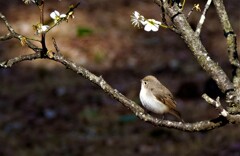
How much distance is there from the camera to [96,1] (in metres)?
26.5

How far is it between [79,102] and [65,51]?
469cm

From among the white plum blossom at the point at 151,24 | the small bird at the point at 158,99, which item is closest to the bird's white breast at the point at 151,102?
the small bird at the point at 158,99

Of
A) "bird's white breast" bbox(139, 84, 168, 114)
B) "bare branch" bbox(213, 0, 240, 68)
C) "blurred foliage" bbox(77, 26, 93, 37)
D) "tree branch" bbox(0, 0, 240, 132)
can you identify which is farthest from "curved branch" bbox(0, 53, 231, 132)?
"blurred foliage" bbox(77, 26, 93, 37)

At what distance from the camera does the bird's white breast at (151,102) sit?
8.23m

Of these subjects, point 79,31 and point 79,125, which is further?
point 79,31

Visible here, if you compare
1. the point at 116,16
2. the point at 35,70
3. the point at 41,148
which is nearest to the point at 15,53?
the point at 35,70

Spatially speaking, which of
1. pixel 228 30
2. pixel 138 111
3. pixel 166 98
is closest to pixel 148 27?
pixel 138 111

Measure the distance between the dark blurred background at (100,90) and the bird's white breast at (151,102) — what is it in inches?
147

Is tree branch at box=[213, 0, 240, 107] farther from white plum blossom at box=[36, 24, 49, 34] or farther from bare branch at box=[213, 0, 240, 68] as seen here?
white plum blossom at box=[36, 24, 49, 34]

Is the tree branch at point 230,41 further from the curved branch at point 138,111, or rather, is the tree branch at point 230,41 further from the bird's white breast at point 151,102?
the bird's white breast at point 151,102

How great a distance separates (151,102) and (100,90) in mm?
10946

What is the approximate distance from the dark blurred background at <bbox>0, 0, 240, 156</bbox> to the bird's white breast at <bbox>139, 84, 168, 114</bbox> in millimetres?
A: 3727

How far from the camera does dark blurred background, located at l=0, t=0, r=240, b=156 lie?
15.3m

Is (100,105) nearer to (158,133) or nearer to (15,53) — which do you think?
(158,133)
